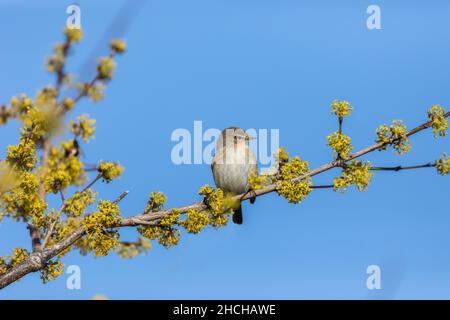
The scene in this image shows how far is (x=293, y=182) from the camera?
23.3ft

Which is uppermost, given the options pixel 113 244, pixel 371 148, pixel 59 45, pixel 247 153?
pixel 247 153

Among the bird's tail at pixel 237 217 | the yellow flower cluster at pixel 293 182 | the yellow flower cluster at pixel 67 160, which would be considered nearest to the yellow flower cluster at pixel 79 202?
the yellow flower cluster at pixel 293 182

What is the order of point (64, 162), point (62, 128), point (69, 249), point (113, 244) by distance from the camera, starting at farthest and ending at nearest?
point (69, 249) < point (113, 244) < point (64, 162) < point (62, 128)

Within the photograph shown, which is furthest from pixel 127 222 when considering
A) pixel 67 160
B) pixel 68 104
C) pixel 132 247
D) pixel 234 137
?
pixel 68 104

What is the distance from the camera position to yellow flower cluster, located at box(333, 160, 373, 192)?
7047mm

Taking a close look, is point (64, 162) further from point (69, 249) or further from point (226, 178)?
point (226, 178)

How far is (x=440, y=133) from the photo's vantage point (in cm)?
714

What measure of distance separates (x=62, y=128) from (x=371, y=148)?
4.89m

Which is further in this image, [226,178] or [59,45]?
[226,178]

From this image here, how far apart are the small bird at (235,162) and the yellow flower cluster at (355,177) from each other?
3.58 metres

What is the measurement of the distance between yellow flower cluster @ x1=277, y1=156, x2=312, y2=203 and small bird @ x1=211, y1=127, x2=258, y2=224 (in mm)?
3327
